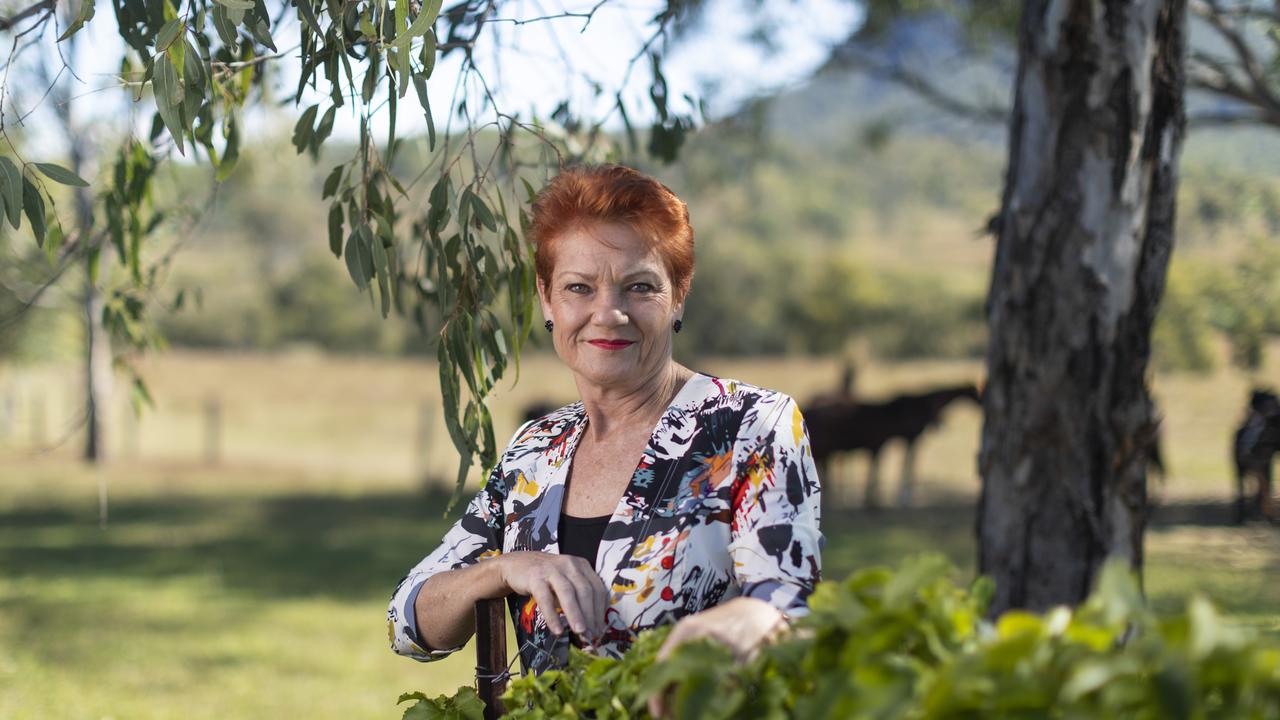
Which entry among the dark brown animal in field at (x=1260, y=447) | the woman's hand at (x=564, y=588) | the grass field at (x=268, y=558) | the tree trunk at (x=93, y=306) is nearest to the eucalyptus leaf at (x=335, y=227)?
the tree trunk at (x=93, y=306)

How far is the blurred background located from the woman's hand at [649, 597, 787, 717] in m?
0.65

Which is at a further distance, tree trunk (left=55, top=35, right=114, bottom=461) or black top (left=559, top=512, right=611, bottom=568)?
tree trunk (left=55, top=35, right=114, bottom=461)

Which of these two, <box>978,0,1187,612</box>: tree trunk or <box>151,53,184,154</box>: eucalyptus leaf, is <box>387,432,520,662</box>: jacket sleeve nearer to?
<box>151,53,184,154</box>: eucalyptus leaf

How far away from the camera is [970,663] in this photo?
1219mm

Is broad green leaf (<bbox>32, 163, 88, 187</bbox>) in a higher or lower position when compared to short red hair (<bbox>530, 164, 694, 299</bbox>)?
higher

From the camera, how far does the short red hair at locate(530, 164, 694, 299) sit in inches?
86.9

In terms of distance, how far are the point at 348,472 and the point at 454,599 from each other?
2137 cm

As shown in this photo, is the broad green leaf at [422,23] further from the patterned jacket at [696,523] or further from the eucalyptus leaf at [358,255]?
the patterned jacket at [696,523]

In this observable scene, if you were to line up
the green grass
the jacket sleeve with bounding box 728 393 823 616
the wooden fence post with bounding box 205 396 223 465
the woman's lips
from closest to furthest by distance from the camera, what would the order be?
the jacket sleeve with bounding box 728 393 823 616, the woman's lips, the green grass, the wooden fence post with bounding box 205 396 223 465

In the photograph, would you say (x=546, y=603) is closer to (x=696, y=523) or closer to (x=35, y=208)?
(x=696, y=523)

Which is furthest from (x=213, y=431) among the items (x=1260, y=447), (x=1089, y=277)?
(x=1089, y=277)

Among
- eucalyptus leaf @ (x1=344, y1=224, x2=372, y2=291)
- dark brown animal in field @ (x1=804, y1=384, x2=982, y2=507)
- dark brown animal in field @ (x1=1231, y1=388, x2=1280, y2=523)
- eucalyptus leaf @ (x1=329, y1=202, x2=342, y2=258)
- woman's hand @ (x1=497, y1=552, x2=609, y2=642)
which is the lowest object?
dark brown animal in field @ (x1=804, y1=384, x2=982, y2=507)

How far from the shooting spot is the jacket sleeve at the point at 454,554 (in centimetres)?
234

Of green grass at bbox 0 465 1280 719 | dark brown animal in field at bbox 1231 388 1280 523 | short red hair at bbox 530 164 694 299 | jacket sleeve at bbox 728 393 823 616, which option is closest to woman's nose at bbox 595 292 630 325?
short red hair at bbox 530 164 694 299
